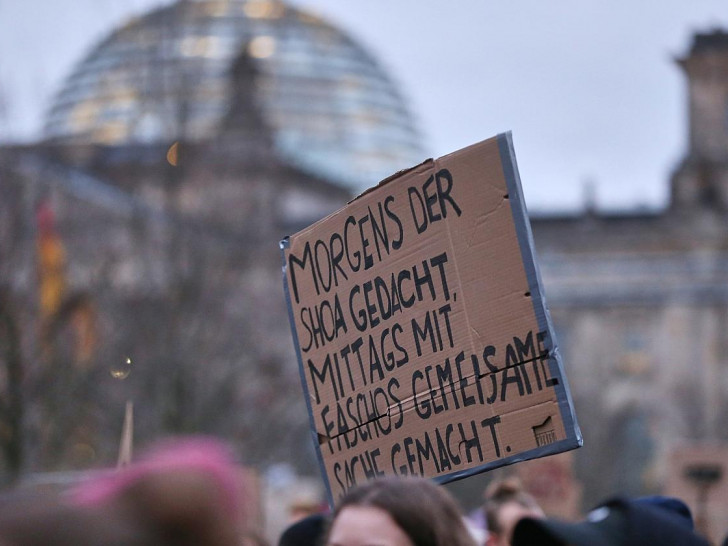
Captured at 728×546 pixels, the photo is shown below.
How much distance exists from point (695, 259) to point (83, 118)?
2949cm

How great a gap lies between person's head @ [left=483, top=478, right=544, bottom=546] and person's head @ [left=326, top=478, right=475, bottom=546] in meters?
3.34

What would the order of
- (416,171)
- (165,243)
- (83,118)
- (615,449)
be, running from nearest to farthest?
1. (416,171)
2. (165,243)
3. (615,449)
4. (83,118)

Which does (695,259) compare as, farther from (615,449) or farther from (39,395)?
(39,395)

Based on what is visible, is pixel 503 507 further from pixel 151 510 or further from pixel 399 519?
pixel 151 510

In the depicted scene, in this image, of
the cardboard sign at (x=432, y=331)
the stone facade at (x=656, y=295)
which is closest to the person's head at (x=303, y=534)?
the cardboard sign at (x=432, y=331)

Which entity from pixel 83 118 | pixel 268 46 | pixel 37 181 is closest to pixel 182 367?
pixel 37 181

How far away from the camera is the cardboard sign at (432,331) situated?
5258mm

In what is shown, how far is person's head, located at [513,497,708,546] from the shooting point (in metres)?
3.94

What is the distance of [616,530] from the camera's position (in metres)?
3.99

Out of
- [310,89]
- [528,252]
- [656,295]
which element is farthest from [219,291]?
[310,89]

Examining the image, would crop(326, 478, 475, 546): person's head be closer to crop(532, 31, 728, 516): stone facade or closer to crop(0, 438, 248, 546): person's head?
crop(0, 438, 248, 546): person's head

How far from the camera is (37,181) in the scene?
2830 centimetres

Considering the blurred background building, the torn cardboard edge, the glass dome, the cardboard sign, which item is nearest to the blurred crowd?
the torn cardboard edge

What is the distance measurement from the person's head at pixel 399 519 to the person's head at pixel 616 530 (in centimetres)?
22
